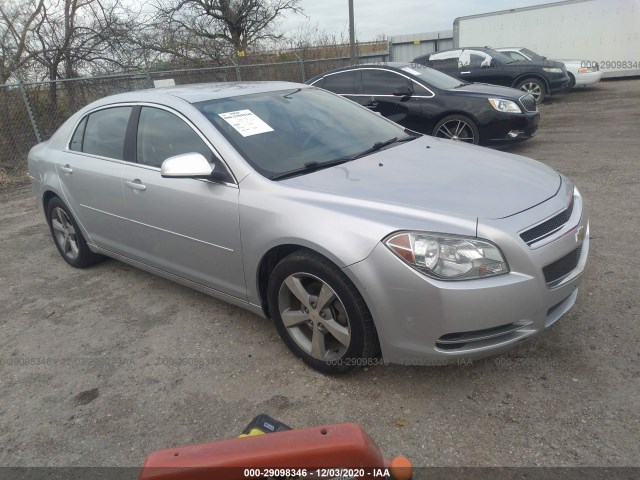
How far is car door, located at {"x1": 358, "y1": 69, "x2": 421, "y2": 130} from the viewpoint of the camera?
300 inches

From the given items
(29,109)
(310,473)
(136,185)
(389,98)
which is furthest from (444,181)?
(29,109)

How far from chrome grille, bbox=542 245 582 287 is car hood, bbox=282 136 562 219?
12.1 inches

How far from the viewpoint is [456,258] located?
229cm

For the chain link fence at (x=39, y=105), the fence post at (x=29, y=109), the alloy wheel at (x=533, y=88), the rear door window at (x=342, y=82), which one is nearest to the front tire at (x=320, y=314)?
the rear door window at (x=342, y=82)

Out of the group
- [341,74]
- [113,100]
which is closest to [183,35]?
[341,74]

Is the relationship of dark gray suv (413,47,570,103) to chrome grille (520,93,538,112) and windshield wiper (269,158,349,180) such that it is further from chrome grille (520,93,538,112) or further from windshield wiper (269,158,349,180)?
windshield wiper (269,158,349,180)

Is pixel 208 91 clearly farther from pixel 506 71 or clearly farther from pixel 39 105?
pixel 506 71

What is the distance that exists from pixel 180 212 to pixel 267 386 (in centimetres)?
124

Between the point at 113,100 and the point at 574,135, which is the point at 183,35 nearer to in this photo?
the point at 574,135

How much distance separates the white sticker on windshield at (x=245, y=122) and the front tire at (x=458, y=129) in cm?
478

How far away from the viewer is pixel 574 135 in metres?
9.09

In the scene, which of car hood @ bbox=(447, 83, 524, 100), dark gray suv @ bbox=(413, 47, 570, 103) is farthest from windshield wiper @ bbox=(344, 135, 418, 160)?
dark gray suv @ bbox=(413, 47, 570, 103)

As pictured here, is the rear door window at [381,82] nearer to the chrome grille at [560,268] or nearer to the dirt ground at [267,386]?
the dirt ground at [267,386]

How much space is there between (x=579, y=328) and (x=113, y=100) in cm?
380
